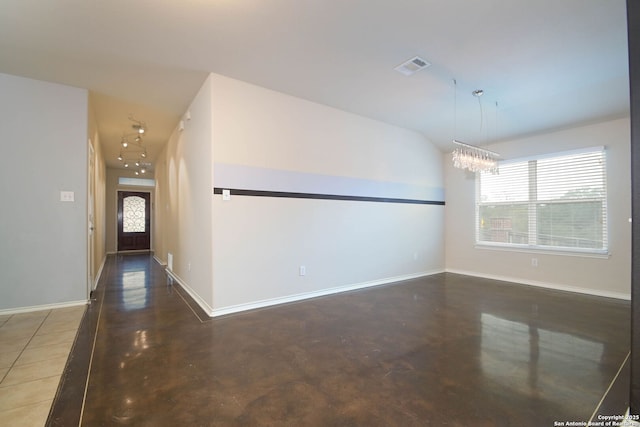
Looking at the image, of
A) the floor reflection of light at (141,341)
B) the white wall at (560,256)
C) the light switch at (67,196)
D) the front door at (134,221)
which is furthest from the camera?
the front door at (134,221)

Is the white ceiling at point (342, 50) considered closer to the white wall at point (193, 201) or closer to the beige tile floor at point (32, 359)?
the white wall at point (193, 201)

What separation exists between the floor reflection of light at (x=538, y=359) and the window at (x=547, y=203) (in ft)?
8.08

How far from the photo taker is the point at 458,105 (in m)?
4.29

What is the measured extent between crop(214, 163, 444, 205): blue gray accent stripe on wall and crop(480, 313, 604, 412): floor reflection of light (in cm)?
257

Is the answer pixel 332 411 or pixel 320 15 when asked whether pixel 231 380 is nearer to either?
pixel 332 411

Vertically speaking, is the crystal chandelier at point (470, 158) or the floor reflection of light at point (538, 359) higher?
the crystal chandelier at point (470, 158)

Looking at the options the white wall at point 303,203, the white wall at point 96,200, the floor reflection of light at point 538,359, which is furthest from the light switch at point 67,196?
the floor reflection of light at point 538,359

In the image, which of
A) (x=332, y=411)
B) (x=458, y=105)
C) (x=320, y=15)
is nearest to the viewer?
(x=332, y=411)

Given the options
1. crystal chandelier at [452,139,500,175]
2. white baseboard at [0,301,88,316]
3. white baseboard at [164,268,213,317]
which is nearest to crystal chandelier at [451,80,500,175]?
crystal chandelier at [452,139,500,175]

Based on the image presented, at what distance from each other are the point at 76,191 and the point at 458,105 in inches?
219

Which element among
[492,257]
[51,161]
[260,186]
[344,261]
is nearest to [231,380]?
[260,186]

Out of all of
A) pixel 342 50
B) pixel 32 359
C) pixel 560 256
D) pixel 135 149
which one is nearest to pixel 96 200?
pixel 135 149

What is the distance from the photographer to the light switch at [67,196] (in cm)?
364

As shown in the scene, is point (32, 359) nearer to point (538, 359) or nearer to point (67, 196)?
point (67, 196)
